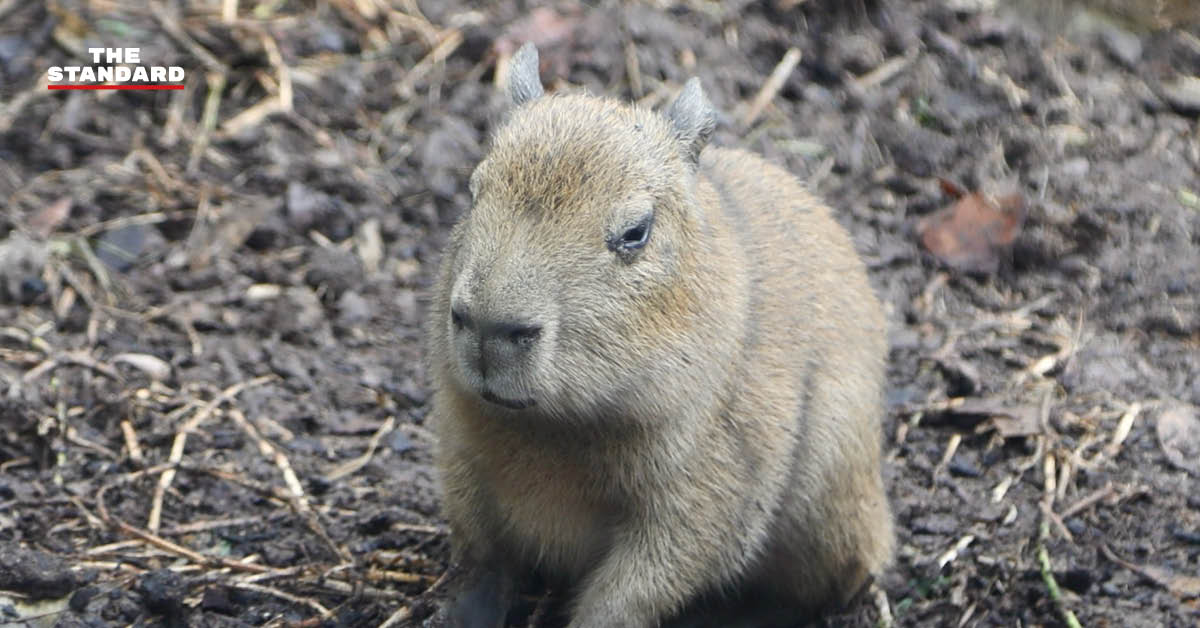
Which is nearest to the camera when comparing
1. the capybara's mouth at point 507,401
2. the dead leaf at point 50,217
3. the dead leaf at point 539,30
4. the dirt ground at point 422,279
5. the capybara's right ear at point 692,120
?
the capybara's mouth at point 507,401

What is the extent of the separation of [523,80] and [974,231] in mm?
3373

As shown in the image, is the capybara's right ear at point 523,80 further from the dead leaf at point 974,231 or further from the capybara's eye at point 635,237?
the dead leaf at point 974,231

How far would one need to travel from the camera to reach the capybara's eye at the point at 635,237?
437 cm

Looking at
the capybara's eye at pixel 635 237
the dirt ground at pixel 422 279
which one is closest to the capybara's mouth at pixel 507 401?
the capybara's eye at pixel 635 237

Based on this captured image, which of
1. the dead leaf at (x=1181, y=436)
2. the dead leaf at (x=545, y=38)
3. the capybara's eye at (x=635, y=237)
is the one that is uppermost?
the capybara's eye at (x=635, y=237)

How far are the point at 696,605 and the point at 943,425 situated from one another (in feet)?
5.12

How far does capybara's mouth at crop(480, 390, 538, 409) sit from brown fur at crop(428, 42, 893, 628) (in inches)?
1.0

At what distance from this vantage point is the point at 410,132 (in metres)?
8.17

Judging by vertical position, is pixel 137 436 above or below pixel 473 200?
below

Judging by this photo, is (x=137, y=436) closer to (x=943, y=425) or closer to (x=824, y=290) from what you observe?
(x=824, y=290)

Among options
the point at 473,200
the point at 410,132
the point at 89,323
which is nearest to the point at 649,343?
the point at 473,200

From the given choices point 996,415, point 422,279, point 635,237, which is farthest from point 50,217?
point 996,415

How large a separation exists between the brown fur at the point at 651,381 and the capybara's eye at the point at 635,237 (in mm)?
26

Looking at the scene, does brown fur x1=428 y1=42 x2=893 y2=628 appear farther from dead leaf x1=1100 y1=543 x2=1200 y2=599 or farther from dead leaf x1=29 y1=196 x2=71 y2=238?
dead leaf x1=29 y1=196 x2=71 y2=238
